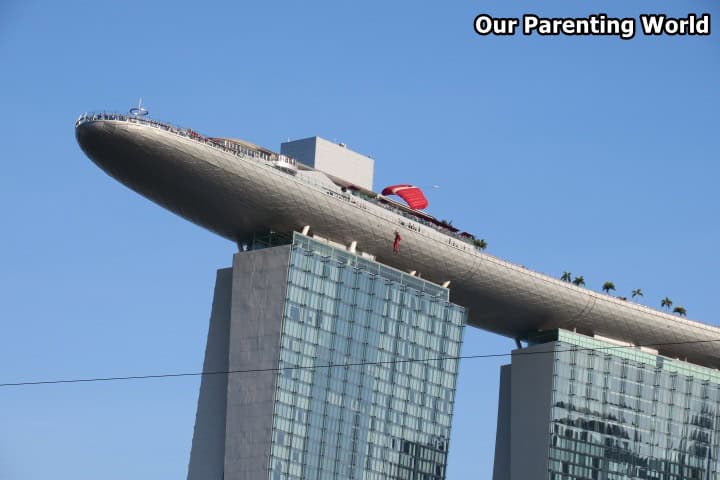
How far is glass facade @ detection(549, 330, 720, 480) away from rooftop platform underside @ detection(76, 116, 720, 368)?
246cm

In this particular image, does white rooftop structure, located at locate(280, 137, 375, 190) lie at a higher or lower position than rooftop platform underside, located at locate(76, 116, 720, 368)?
higher

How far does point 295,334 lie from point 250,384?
5.95 m

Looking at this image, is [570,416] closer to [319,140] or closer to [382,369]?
[382,369]

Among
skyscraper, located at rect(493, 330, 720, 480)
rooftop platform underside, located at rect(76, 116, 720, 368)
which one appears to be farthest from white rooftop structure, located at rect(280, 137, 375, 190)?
skyscraper, located at rect(493, 330, 720, 480)

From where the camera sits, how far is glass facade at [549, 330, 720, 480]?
181m

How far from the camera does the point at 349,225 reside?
15775 cm

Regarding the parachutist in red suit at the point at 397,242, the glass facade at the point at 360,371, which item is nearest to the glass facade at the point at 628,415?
the glass facade at the point at 360,371

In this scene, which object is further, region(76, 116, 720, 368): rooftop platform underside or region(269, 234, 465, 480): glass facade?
region(269, 234, 465, 480): glass facade

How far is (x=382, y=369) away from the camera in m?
163

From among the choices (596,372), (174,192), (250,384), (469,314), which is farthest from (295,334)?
(596,372)

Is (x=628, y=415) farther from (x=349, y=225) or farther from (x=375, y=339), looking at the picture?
(x=349, y=225)

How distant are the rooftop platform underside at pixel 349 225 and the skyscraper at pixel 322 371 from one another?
258cm

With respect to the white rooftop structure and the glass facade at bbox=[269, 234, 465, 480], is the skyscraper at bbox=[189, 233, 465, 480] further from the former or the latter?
the white rooftop structure

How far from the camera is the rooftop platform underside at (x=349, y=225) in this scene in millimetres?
144875
